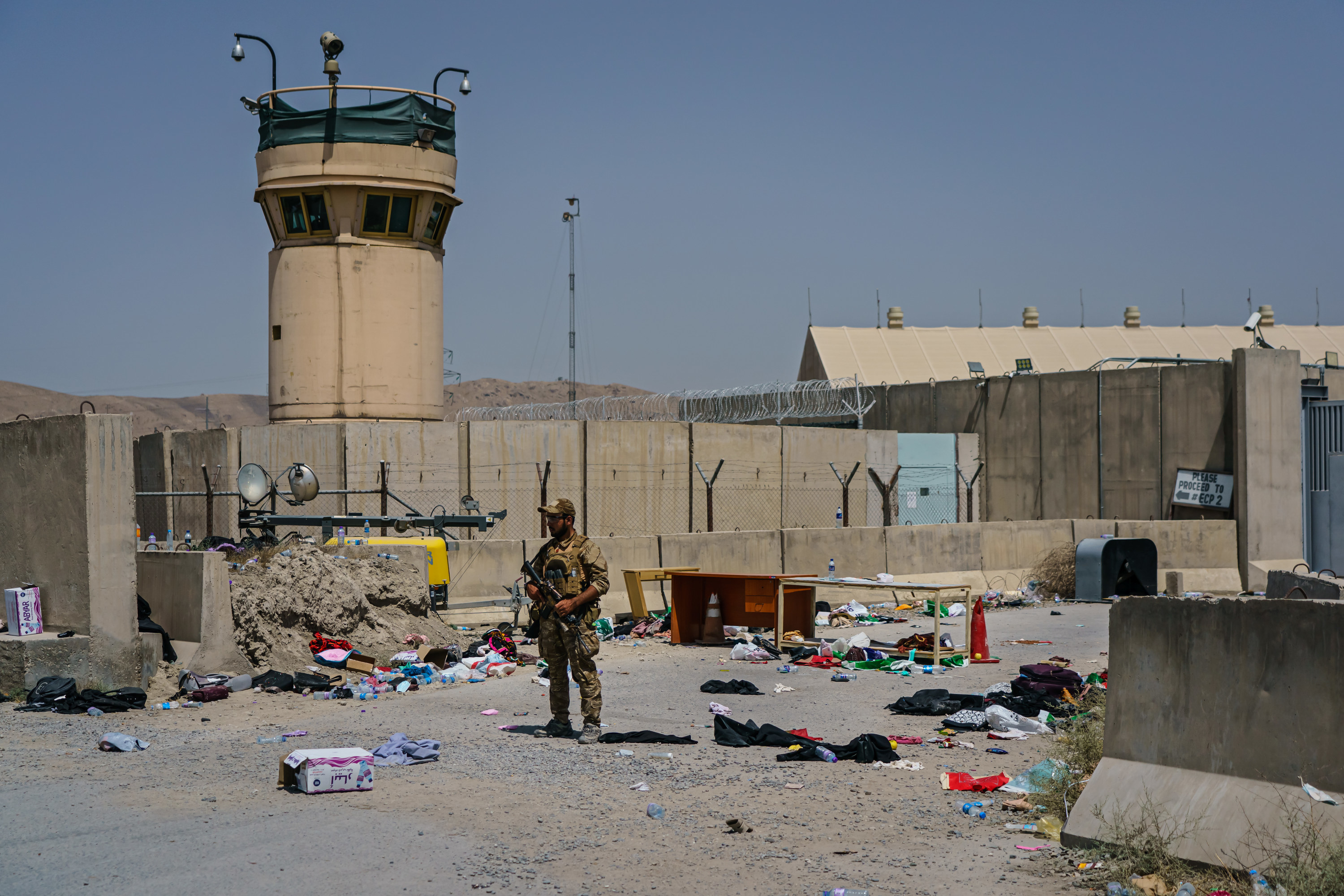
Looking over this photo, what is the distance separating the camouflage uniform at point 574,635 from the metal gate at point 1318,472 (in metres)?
18.8

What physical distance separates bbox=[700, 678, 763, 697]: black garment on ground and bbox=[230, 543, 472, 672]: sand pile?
4.08 metres

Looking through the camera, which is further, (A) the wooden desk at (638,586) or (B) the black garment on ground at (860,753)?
(A) the wooden desk at (638,586)

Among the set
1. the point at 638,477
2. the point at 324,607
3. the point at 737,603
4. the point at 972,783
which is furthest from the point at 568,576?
the point at 638,477

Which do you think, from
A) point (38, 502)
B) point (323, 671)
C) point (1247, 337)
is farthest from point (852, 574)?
point (1247, 337)

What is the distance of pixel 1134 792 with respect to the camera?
609 centimetres

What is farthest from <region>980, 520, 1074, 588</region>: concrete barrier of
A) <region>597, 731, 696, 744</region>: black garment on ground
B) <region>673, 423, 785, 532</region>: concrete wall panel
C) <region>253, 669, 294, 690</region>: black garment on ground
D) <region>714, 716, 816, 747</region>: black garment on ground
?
<region>597, 731, 696, 744</region>: black garment on ground

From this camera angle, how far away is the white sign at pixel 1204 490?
24625 mm

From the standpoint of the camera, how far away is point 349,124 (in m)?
21.0

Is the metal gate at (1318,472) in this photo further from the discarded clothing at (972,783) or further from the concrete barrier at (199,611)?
the concrete barrier at (199,611)

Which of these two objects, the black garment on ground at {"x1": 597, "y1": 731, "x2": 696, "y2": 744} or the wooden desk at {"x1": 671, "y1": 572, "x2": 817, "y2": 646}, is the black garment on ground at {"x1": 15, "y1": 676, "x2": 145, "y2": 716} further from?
the wooden desk at {"x1": 671, "y1": 572, "x2": 817, "y2": 646}

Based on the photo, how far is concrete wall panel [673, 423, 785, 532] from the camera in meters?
22.2

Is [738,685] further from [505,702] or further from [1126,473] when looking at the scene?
[1126,473]

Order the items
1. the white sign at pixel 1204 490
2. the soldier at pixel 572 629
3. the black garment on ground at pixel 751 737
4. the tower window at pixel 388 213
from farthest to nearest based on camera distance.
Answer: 1. the white sign at pixel 1204 490
2. the tower window at pixel 388 213
3. the soldier at pixel 572 629
4. the black garment on ground at pixel 751 737

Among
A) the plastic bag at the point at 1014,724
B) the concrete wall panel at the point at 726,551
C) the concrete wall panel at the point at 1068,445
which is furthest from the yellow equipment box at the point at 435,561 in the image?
the concrete wall panel at the point at 1068,445
